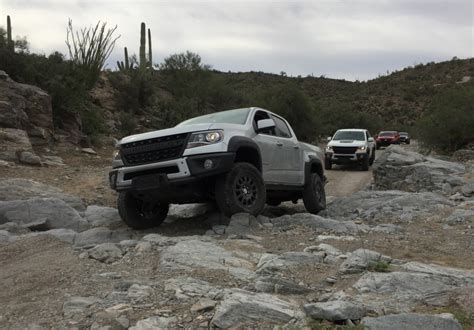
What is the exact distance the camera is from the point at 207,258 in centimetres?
550

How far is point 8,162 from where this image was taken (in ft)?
41.0

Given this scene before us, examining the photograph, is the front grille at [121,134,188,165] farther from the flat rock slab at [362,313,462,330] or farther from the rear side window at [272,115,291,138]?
the flat rock slab at [362,313,462,330]

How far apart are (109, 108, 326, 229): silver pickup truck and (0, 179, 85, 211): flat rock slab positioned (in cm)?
239

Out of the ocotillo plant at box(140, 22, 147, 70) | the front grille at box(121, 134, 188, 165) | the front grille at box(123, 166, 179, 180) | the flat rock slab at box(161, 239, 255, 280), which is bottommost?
the flat rock slab at box(161, 239, 255, 280)

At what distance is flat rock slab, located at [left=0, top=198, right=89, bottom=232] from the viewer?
811cm

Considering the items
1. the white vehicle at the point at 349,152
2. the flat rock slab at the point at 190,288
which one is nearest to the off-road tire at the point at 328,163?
the white vehicle at the point at 349,152

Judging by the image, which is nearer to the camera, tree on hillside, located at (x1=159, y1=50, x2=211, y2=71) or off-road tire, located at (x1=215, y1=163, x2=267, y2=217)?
off-road tire, located at (x1=215, y1=163, x2=267, y2=217)

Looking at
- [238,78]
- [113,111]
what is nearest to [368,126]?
[238,78]

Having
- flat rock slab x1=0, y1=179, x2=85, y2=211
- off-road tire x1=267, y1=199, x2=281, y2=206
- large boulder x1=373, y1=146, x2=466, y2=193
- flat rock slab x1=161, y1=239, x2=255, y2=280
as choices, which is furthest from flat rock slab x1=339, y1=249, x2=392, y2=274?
large boulder x1=373, y1=146, x2=466, y2=193

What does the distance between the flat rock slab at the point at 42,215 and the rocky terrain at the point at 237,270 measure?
2 cm

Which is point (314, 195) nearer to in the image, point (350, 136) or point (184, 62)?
point (350, 136)

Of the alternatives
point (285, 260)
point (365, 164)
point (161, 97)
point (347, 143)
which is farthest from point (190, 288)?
point (161, 97)

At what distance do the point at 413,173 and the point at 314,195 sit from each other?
238 inches

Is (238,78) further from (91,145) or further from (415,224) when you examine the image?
(415,224)
